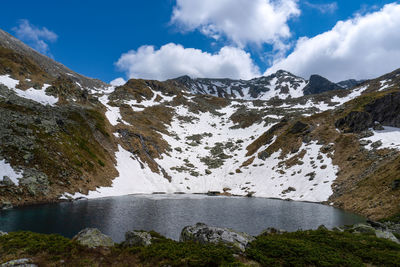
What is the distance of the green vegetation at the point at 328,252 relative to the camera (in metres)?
13.2

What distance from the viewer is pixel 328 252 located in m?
14.7

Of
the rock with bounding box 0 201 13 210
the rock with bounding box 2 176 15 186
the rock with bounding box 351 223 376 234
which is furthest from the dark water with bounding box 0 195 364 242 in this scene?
the rock with bounding box 351 223 376 234

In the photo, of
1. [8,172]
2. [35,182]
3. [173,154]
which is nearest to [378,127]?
[173,154]

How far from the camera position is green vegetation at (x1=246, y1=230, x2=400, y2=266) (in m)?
13.2

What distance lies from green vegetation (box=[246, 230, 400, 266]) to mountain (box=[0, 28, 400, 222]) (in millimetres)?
25390

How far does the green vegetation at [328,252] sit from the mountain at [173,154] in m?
25.4

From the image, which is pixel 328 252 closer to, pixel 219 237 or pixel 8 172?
pixel 219 237

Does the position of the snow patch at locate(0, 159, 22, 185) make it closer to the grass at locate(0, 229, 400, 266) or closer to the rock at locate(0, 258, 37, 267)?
the grass at locate(0, 229, 400, 266)

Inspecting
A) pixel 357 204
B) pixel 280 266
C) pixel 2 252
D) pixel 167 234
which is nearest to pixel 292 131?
pixel 357 204

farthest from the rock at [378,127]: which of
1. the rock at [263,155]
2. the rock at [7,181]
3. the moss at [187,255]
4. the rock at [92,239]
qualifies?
the rock at [7,181]

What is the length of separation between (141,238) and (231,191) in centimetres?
7017

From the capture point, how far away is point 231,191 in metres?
83.5

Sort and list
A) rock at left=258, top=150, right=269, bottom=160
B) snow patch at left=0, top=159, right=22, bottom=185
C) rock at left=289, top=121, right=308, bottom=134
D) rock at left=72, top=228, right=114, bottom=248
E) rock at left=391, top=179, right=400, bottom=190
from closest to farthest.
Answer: rock at left=72, top=228, right=114, bottom=248 → rock at left=391, top=179, right=400, bottom=190 → snow patch at left=0, top=159, right=22, bottom=185 → rock at left=258, top=150, right=269, bottom=160 → rock at left=289, top=121, right=308, bottom=134

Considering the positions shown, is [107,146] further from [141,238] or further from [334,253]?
[334,253]
